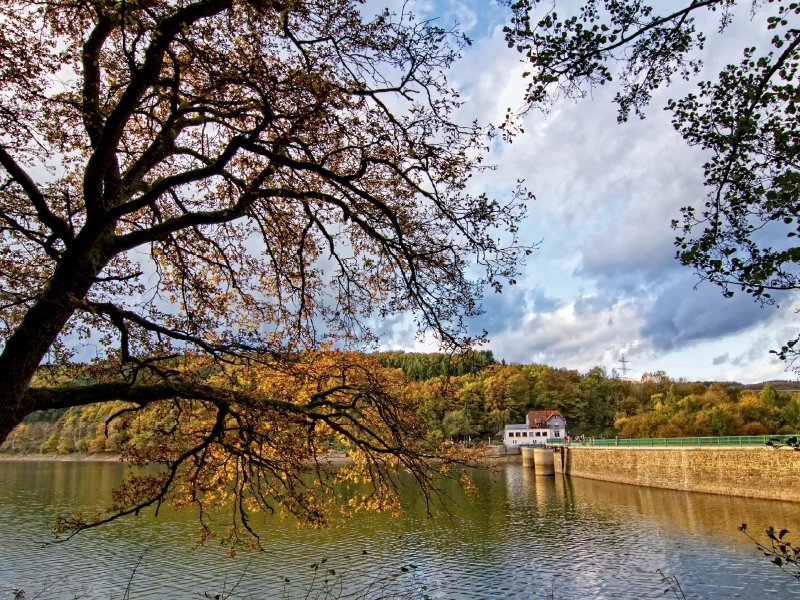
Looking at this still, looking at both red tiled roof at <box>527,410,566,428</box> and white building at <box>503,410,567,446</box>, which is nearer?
white building at <box>503,410,567,446</box>

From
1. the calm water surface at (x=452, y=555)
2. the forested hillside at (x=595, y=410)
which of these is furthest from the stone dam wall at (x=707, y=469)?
the forested hillside at (x=595, y=410)

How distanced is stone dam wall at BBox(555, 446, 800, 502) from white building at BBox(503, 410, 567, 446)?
134ft

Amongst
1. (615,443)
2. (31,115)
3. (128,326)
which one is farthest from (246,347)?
(615,443)

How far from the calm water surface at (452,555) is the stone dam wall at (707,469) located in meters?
1.65

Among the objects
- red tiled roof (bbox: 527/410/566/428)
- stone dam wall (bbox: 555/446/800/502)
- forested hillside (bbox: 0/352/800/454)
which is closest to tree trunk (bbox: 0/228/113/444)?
stone dam wall (bbox: 555/446/800/502)

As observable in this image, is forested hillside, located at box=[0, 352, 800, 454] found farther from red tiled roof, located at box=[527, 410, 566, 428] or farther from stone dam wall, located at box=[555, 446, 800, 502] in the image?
stone dam wall, located at box=[555, 446, 800, 502]

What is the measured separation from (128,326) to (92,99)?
9.49 ft

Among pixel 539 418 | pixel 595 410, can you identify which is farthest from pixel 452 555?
pixel 595 410

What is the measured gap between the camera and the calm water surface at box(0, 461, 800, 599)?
14.3m

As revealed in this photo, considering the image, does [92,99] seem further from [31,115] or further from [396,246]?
[396,246]

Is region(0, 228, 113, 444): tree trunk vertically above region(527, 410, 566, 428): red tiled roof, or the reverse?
region(0, 228, 113, 444): tree trunk

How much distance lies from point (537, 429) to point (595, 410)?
16559 millimetres

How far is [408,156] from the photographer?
6031 millimetres

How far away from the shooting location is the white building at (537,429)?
85869 millimetres
